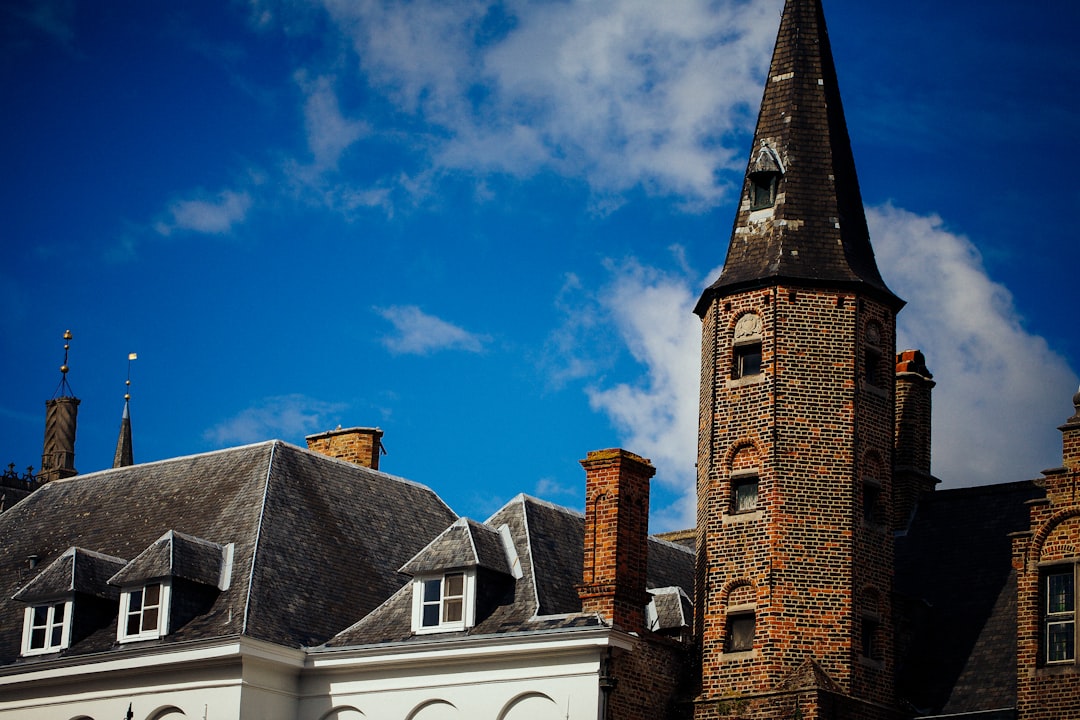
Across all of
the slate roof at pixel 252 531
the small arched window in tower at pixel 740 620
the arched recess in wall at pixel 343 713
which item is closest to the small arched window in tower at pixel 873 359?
the small arched window in tower at pixel 740 620

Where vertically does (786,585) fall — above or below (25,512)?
below

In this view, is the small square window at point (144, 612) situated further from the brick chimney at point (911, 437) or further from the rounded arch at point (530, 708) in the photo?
the brick chimney at point (911, 437)

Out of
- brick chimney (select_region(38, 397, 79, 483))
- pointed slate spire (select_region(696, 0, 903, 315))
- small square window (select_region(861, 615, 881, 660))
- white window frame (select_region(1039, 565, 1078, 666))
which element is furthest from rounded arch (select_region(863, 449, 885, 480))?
brick chimney (select_region(38, 397, 79, 483))

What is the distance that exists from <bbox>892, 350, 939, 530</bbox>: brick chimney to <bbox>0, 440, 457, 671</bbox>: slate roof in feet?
35.9

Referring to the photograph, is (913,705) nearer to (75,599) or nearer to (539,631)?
(539,631)

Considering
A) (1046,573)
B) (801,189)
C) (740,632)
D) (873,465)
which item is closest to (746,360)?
(873,465)

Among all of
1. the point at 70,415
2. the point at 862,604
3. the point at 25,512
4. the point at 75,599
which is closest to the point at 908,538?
the point at 862,604

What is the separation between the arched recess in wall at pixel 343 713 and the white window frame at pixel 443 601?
2052 millimetres

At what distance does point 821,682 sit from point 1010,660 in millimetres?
4186

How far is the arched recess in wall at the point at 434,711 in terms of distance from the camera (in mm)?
38875

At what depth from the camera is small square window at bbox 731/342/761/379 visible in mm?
41031

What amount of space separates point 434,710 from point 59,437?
34.3 meters

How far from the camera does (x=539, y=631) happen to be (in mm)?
37625

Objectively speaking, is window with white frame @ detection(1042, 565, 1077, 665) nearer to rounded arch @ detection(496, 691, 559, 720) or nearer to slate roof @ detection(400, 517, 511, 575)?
rounded arch @ detection(496, 691, 559, 720)
